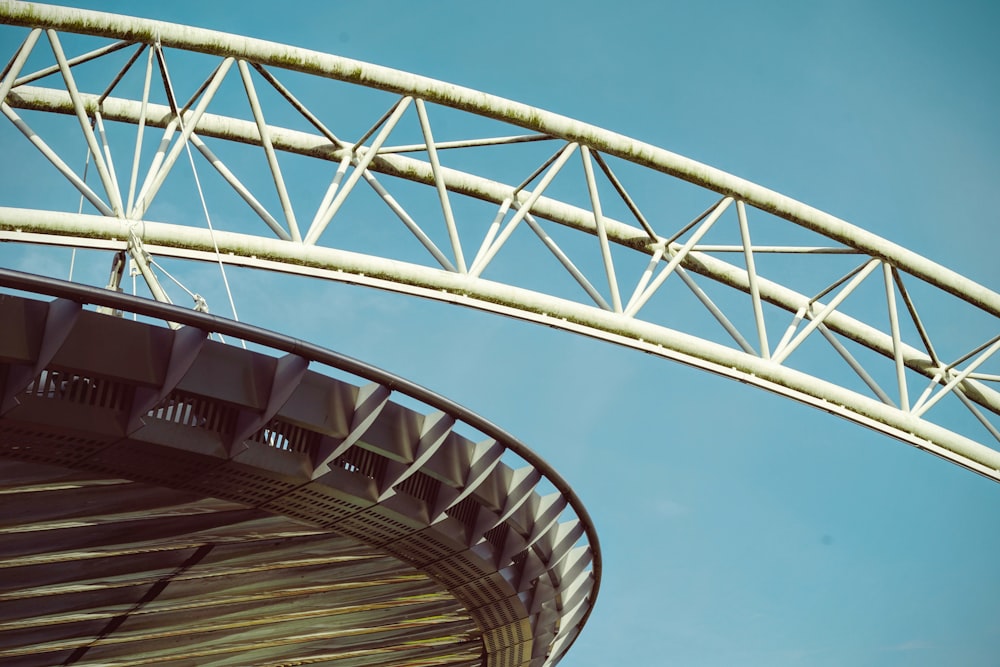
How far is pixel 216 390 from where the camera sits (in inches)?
462

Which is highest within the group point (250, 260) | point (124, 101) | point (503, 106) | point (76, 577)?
point (124, 101)

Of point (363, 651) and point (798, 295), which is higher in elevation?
point (798, 295)

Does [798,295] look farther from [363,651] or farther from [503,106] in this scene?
[363,651]

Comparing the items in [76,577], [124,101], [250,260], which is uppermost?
[124,101]

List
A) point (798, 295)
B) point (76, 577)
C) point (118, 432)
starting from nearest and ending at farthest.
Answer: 1. point (118, 432)
2. point (76, 577)
3. point (798, 295)

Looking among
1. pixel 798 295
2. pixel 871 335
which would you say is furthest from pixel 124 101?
A: pixel 871 335

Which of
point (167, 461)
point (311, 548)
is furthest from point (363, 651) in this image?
point (167, 461)

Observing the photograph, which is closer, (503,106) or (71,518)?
(71,518)

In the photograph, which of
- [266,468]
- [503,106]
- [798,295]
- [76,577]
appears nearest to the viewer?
[266,468]

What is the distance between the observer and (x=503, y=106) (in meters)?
18.0

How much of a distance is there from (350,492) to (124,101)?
11.0 metres

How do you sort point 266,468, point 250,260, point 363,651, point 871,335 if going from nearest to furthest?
point 266,468, point 250,260, point 363,651, point 871,335

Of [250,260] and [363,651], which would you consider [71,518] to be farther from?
[363,651]

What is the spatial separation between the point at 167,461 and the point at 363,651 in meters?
8.76
